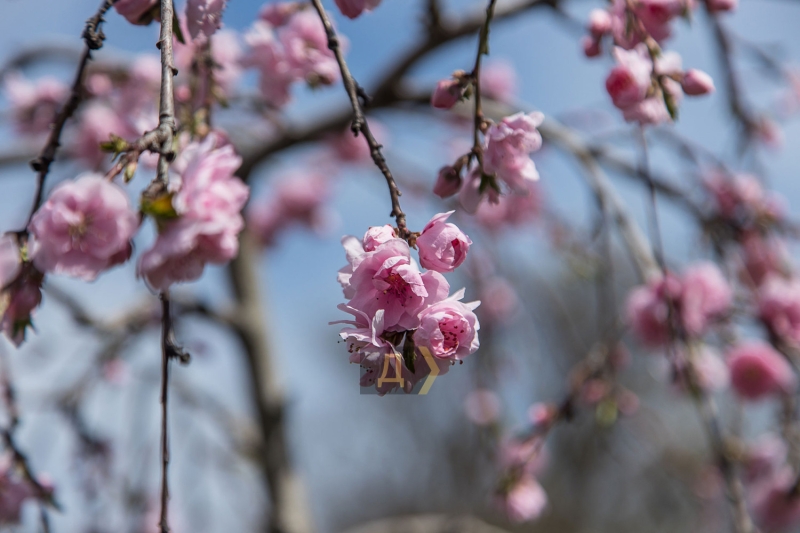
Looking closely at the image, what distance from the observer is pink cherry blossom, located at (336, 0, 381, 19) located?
958 mm

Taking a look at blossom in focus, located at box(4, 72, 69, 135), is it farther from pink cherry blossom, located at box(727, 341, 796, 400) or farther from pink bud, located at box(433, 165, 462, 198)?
pink cherry blossom, located at box(727, 341, 796, 400)

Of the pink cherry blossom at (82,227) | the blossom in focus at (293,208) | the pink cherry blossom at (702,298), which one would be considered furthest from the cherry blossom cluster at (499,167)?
the blossom in focus at (293,208)

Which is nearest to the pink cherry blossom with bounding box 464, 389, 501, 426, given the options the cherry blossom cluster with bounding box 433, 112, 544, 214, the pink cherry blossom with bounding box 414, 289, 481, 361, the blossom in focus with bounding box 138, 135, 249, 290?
the cherry blossom cluster with bounding box 433, 112, 544, 214

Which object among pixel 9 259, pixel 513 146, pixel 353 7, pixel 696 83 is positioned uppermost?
pixel 353 7

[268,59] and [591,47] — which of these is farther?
[268,59]

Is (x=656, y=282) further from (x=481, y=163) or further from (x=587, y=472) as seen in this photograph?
(x=587, y=472)

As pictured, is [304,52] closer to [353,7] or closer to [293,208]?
[353,7]

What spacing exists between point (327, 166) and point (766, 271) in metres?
2.80

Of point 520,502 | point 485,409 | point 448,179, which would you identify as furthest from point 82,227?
point 485,409

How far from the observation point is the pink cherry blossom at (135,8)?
87 centimetres

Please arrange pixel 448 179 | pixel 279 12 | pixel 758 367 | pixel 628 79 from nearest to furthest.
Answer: pixel 448 179 < pixel 628 79 < pixel 279 12 < pixel 758 367

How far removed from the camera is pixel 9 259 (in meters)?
0.85

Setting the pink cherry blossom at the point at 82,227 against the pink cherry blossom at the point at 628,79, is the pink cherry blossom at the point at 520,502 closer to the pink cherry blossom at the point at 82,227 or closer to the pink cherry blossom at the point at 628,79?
the pink cherry blossom at the point at 628,79

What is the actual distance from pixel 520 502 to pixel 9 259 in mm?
1439
